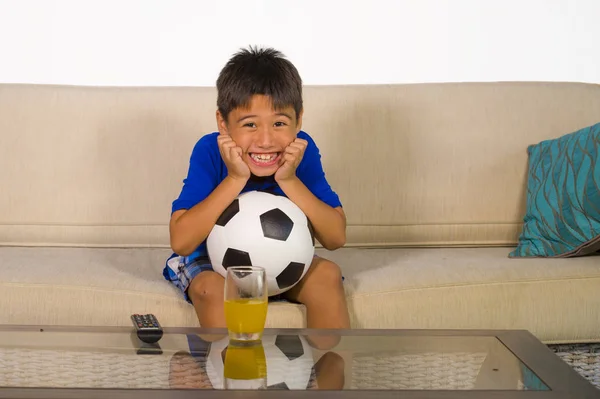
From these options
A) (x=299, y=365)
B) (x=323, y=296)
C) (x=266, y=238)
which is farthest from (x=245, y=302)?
(x=323, y=296)

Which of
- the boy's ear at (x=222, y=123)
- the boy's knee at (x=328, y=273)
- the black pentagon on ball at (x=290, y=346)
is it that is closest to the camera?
the black pentagon on ball at (x=290, y=346)

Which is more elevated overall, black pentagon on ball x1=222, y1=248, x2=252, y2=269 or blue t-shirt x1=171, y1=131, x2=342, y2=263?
blue t-shirt x1=171, y1=131, x2=342, y2=263

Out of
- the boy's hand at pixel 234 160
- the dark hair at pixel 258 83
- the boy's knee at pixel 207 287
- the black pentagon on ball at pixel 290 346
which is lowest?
the boy's knee at pixel 207 287

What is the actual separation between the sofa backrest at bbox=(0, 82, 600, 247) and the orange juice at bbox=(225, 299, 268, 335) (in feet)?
3.87

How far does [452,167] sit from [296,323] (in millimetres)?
919

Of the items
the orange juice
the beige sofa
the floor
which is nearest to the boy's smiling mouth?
the beige sofa

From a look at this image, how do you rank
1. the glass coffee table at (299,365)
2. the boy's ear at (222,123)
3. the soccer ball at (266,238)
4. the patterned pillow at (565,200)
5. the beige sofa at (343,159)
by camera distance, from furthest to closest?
the beige sofa at (343,159) → the patterned pillow at (565,200) → the boy's ear at (222,123) → the soccer ball at (266,238) → the glass coffee table at (299,365)

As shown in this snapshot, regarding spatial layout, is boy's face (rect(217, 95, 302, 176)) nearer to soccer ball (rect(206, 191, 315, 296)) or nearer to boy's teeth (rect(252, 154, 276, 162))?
boy's teeth (rect(252, 154, 276, 162))

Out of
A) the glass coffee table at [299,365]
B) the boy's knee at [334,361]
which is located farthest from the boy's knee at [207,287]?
the boy's knee at [334,361]

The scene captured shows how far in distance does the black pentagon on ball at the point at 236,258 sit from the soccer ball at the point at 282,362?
35 centimetres

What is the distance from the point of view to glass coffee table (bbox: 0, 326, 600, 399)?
3.57ft

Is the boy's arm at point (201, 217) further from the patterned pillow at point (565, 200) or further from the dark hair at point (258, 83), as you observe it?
the patterned pillow at point (565, 200)

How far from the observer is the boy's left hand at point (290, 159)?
1.82 meters

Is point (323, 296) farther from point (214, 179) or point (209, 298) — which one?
point (214, 179)
